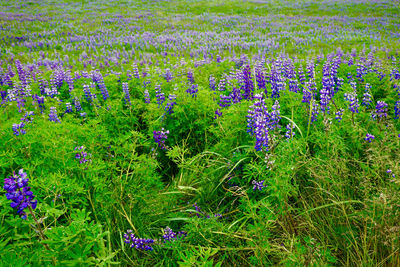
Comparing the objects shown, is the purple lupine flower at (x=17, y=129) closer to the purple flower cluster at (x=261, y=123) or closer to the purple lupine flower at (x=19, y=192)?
the purple lupine flower at (x=19, y=192)

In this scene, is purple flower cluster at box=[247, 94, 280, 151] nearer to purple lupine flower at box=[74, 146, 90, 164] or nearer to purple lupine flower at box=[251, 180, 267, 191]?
purple lupine flower at box=[251, 180, 267, 191]

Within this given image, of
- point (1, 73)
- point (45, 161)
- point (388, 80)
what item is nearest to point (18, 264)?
point (45, 161)

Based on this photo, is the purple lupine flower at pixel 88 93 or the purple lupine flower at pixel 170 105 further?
the purple lupine flower at pixel 88 93

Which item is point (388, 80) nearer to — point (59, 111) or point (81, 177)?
point (81, 177)

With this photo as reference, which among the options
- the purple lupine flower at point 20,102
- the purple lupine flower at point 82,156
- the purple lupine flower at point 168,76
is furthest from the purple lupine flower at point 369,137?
the purple lupine flower at point 20,102

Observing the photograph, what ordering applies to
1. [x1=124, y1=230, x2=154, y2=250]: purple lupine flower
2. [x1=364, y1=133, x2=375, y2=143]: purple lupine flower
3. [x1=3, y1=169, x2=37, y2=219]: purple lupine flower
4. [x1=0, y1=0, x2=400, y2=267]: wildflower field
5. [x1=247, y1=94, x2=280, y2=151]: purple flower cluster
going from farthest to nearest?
1. [x1=364, y1=133, x2=375, y2=143]: purple lupine flower
2. [x1=247, y1=94, x2=280, y2=151]: purple flower cluster
3. [x1=124, y1=230, x2=154, y2=250]: purple lupine flower
4. [x1=0, y1=0, x2=400, y2=267]: wildflower field
5. [x1=3, y1=169, x2=37, y2=219]: purple lupine flower

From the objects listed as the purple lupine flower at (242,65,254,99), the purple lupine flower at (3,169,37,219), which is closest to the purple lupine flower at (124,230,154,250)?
the purple lupine flower at (3,169,37,219)

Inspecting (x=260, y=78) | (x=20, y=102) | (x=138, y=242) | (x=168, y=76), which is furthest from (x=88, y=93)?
(x=138, y=242)

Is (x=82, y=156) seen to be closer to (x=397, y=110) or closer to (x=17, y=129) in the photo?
(x=17, y=129)

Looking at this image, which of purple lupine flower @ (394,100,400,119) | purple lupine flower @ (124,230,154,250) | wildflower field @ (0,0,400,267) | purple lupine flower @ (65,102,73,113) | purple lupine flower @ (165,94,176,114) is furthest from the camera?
purple lupine flower @ (65,102,73,113)

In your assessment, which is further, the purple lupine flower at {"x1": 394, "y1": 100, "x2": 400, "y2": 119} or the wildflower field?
the purple lupine flower at {"x1": 394, "y1": 100, "x2": 400, "y2": 119}

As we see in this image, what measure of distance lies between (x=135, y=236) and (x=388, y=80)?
509 cm

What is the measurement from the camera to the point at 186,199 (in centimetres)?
339

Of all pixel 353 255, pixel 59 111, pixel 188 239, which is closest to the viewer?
pixel 353 255
